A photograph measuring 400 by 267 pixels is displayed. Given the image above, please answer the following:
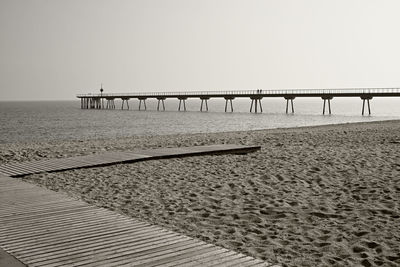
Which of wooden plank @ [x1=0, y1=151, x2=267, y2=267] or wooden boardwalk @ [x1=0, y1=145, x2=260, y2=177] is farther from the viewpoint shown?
wooden boardwalk @ [x1=0, y1=145, x2=260, y2=177]

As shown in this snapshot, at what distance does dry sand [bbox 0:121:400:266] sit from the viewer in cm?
444

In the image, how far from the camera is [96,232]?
4457 millimetres

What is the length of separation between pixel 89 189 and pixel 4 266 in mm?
3768

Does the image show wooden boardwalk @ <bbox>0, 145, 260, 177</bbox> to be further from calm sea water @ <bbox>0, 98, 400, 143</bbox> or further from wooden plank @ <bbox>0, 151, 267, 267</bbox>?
calm sea water @ <bbox>0, 98, 400, 143</bbox>

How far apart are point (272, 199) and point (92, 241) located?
311 cm

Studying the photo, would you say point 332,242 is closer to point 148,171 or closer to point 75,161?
point 148,171

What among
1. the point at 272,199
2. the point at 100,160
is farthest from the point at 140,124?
the point at 272,199

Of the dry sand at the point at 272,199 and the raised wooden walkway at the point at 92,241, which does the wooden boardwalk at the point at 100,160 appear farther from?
the raised wooden walkway at the point at 92,241

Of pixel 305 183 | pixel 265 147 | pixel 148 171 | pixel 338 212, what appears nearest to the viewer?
pixel 338 212

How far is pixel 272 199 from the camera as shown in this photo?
649cm

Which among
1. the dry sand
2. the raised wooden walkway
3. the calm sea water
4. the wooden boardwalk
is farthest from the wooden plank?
the calm sea water

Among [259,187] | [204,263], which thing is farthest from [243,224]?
[259,187]

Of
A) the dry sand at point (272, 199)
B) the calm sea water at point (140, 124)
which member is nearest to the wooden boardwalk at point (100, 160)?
the dry sand at point (272, 199)

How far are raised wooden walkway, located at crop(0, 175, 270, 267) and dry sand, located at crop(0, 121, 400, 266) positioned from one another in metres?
0.47
